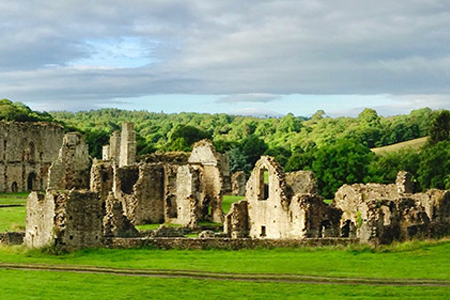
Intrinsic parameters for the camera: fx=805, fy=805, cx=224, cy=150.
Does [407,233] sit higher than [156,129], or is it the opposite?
[156,129]

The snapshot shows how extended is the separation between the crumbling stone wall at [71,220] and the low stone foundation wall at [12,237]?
4212 millimetres

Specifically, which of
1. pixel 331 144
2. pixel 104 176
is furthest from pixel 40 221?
pixel 331 144

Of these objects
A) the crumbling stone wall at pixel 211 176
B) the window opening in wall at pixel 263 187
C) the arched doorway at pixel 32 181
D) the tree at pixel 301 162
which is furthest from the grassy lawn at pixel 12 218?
the tree at pixel 301 162

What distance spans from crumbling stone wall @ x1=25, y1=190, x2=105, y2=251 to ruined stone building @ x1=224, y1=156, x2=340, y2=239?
10.7m

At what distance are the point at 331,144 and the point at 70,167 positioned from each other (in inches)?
1765

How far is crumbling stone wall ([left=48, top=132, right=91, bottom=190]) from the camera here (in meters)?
53.4

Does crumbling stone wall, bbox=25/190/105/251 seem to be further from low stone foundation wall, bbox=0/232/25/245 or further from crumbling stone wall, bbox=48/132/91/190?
crumbling stone wall, bbox=48/132/91/190

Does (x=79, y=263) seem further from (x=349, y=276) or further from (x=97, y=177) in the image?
(x=97, y=177)

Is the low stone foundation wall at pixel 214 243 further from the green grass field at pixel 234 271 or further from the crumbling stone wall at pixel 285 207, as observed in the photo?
the crumbling stone wall at pixel 285 207

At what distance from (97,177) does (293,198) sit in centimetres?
1522

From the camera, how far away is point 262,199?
4191cm

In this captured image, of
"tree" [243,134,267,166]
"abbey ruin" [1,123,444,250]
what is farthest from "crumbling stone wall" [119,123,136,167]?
"tree" [243,134,267,166]

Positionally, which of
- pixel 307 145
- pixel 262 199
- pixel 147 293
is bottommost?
pixel 147 293

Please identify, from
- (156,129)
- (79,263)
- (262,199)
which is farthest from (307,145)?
(79,263)
